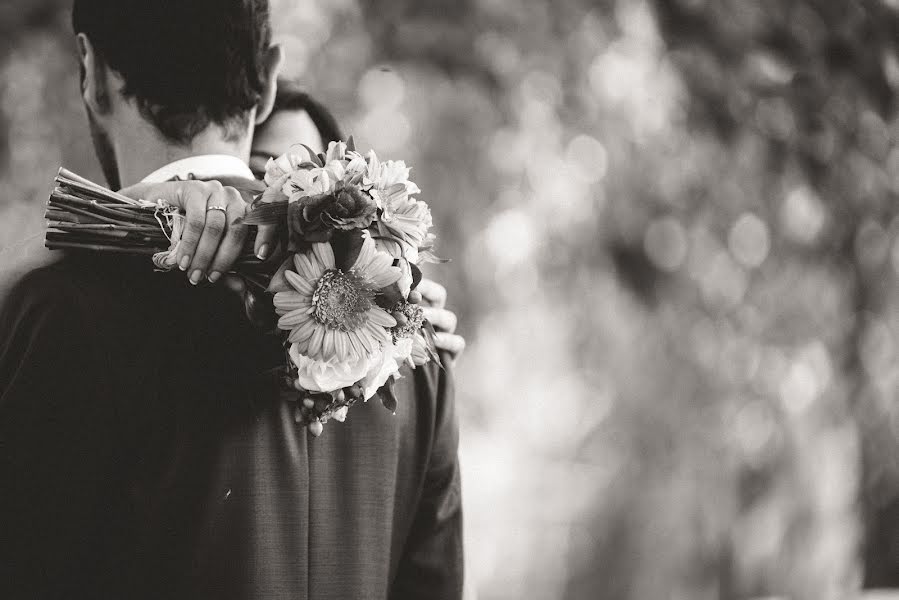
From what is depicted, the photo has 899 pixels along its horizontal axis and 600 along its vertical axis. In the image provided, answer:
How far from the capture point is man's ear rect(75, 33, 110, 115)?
1439mm

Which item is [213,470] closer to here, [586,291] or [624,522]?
[586,291]

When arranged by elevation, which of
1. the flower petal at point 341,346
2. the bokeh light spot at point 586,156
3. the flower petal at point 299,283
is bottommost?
the flower petal at point 341,346

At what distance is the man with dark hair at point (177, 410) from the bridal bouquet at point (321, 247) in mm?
49

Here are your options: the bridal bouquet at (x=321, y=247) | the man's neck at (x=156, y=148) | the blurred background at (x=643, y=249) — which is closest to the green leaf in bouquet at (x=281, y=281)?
the bridal bouquet at (x=321, y=247)

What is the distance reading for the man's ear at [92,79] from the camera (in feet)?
4.72

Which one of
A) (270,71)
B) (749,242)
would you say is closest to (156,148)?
(270,71)

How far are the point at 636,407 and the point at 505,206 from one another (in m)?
1.23

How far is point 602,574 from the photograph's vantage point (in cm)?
446

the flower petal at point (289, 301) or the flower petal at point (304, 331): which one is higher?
the flower petal at point (289, 301)

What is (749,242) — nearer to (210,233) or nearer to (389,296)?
(389,296)

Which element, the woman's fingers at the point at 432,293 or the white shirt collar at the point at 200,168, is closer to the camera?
the white shirt collar at the point at 200,168

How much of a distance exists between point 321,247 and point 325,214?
46mm

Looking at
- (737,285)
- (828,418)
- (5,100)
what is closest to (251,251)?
(5,100)

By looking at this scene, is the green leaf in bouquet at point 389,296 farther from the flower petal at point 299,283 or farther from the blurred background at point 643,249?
the blurred background at point 643,249
